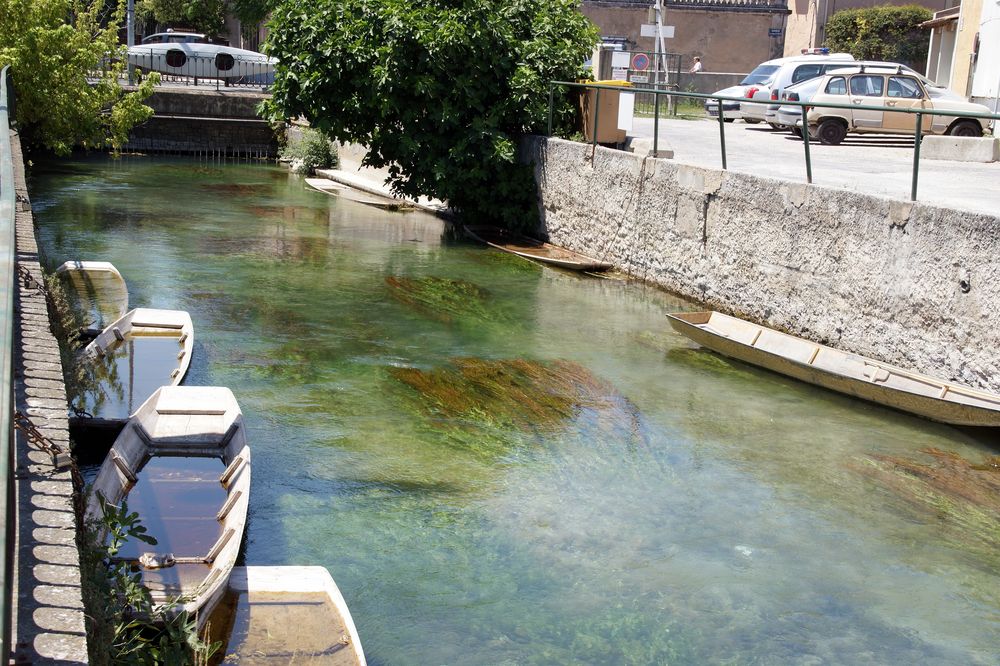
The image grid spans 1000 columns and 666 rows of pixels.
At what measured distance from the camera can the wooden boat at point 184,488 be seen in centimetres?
571

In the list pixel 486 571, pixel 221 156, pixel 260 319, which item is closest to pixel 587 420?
pixel 486 571

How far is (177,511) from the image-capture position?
273 inches

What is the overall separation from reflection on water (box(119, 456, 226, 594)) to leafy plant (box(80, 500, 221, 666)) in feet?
1.25

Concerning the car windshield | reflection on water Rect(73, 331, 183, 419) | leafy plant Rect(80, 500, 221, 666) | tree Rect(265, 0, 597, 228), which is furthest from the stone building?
leafy plant Rect(80, 500, 221, 666)

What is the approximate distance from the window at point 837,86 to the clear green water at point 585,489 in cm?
920

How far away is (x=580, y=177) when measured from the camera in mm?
16266

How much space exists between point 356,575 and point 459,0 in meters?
12.7

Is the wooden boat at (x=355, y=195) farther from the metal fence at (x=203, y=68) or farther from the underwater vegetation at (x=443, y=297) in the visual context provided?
the metal fence at (x=203, y=68)

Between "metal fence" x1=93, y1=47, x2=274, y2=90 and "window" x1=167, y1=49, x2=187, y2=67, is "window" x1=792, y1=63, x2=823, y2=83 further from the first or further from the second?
"window" x1=167, y1=49, x2=187, y2=67

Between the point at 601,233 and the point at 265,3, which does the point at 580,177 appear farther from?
the point at 265,3

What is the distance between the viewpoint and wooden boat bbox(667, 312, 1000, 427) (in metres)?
9.06

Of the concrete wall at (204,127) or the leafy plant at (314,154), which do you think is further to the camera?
the concrete wall at (204,127)

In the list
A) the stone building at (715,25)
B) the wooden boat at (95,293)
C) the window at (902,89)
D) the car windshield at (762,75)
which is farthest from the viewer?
the stone building at (715,25)

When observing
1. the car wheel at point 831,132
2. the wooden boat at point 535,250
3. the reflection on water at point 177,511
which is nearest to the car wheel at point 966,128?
the car wheel at point 831,132
